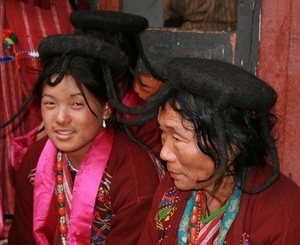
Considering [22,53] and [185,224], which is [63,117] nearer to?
[185,224]

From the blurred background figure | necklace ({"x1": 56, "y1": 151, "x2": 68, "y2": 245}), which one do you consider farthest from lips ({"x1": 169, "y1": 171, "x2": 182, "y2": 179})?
the blurred background figure

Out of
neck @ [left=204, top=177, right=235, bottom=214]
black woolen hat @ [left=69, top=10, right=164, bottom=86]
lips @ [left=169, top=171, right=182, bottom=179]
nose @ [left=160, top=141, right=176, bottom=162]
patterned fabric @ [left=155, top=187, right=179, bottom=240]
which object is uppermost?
black woolen hat @ [left=69, top=10, right=164, bottom=86]

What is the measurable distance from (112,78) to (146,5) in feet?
2.92

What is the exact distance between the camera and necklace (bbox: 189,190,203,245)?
192 cm

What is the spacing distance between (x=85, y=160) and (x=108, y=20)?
0.78m

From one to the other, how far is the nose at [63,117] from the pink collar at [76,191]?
0.69 feet

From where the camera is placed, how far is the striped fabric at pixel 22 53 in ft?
9.30

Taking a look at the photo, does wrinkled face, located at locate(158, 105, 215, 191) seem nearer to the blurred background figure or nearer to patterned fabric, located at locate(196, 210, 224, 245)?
patterned fabric, located at locate(196, 210, 224, 245)

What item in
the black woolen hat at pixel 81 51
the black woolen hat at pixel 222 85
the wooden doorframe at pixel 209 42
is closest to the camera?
the black woolen hat at pixel 222 85

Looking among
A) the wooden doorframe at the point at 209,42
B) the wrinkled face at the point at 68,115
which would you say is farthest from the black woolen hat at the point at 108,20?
the wrinkled face at the point at 68,115

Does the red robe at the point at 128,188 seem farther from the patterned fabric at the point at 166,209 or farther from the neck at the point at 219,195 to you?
the neck at the point at 219,195

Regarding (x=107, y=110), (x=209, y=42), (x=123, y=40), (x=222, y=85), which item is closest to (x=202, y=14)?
(x=209, y=42)

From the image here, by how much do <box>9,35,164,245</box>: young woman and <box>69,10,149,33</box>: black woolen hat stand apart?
0.49 meters

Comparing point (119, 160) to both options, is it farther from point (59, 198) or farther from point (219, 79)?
point (219, 79)
